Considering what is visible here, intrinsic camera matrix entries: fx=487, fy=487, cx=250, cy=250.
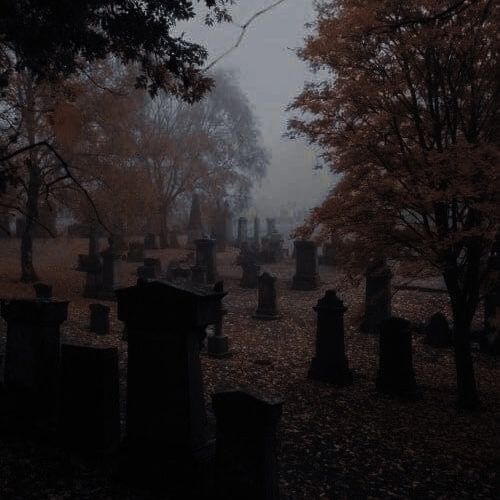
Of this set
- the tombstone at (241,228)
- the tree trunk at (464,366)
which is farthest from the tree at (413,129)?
the tombstone at (241,228)

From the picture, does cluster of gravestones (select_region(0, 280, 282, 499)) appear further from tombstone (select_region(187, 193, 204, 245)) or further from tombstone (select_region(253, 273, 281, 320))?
tombstone (select_region(187, 193, 204, 245))

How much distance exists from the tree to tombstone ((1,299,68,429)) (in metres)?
4.31

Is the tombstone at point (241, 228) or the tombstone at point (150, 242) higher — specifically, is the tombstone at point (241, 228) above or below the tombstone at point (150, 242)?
above

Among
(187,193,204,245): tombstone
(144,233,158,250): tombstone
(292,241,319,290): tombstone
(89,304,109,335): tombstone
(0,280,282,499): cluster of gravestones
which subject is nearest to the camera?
(0,280,282,499): cluster of gravestones

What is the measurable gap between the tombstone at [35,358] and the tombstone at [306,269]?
14222mm

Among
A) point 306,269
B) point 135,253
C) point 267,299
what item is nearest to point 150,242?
point 135,253

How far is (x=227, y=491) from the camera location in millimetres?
4230

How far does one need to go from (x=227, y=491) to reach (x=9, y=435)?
3159mm

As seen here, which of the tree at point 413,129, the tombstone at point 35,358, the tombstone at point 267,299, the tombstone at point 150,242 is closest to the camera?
the tombstone at point 35,358

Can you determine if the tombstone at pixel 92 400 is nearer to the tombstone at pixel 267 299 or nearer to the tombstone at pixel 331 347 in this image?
the tombstone at pixel 331 347

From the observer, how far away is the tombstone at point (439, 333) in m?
11.9

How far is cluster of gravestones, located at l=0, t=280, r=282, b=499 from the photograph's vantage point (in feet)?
13.6

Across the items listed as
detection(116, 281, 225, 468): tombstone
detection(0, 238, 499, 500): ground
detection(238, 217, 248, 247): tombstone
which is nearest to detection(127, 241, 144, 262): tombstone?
detection(0, 238, 499, 500): ground

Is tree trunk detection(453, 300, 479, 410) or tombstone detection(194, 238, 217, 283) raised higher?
tombstone detection(194, 238, 217, 283)
